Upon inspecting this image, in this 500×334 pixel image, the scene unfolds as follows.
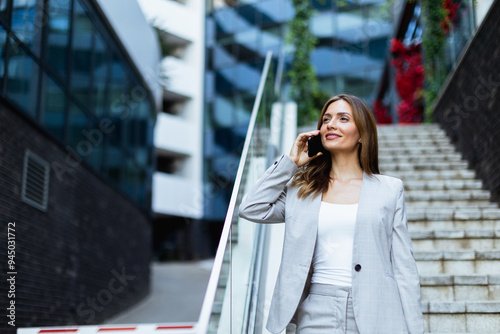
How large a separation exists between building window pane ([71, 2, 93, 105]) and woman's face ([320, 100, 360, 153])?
6.25m

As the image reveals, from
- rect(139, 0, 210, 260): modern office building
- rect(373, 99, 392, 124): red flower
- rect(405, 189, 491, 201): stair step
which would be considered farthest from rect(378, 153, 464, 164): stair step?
rect(139, 0, 210, 260): modern office building

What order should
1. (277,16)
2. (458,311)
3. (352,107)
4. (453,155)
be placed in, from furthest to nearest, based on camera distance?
1. (277,16)
2. (453,155)
3. (458,311)
4. (352,107)

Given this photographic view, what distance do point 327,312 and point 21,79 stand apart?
5.11 metres

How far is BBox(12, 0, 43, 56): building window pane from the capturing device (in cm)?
631

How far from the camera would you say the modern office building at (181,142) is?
73.1ft

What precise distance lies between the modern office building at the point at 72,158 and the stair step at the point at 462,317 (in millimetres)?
3807

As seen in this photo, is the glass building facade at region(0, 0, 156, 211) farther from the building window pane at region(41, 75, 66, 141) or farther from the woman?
the woman

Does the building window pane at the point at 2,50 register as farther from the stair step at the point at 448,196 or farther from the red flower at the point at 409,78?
the red flower at the point at 409,78

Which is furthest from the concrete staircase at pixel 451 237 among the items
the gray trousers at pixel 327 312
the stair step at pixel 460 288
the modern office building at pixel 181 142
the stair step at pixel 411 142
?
the modern office building at pixel 181 142

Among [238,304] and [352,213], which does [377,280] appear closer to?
[352,213]

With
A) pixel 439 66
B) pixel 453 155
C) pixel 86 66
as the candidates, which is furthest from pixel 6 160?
pixel 439 66

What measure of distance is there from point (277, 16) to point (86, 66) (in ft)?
51.9

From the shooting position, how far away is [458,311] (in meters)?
3.89

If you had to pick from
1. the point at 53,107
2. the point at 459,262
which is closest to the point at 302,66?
the point at 53,107
